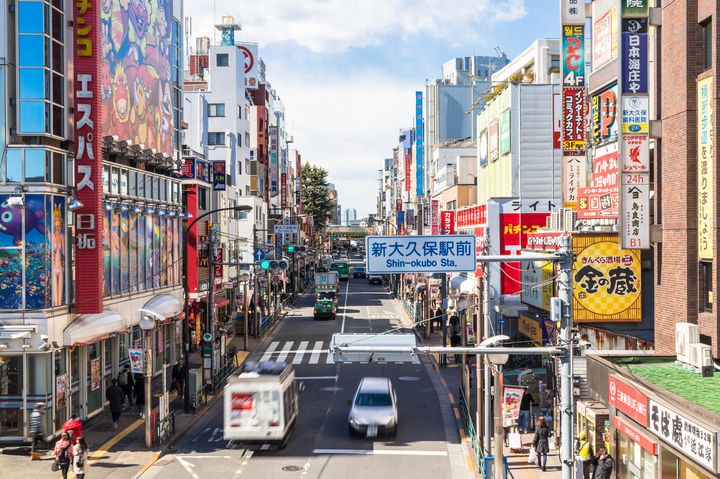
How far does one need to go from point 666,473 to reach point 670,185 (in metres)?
8.08

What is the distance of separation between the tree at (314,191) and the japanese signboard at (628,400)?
134331 mm

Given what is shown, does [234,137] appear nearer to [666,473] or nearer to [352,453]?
[352,453]

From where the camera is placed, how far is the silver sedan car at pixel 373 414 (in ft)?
91.3

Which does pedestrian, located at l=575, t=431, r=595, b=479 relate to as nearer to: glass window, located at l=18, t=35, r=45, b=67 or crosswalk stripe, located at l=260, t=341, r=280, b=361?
glass window, located at l=18, t=35, r=45, b=67

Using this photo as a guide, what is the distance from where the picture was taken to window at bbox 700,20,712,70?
2028 cm

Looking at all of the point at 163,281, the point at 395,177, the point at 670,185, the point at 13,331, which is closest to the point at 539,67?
the point at 163,281

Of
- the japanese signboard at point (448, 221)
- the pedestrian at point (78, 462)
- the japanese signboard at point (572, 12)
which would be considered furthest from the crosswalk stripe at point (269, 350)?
the japanese signboard at point (572, 12)

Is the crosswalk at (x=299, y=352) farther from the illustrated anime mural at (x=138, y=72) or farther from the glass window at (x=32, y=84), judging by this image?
the glass window at (x=32, y=84)

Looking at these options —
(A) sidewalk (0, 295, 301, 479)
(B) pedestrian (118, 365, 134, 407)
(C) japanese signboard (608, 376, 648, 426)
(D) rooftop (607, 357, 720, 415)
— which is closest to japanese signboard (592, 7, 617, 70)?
(D) rooftop (607, 357, 720, 415)

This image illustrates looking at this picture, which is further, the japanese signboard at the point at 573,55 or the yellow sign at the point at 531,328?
the yellow sign at the point at 531,328

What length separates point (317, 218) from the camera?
535ft

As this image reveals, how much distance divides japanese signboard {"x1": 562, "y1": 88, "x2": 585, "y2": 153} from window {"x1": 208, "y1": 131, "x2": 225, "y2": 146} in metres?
52.5

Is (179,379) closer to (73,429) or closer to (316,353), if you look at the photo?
(73,429)

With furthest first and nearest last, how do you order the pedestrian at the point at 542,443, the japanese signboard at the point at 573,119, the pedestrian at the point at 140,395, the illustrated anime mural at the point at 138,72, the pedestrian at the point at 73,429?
the illustrated anime mural at the point at 138,72
the pedestrian at the point at 140,395
the japanese signboard at the point at 573,119
the pedestrian at the point at 542,443
the pedestrian at the point at 73,429
